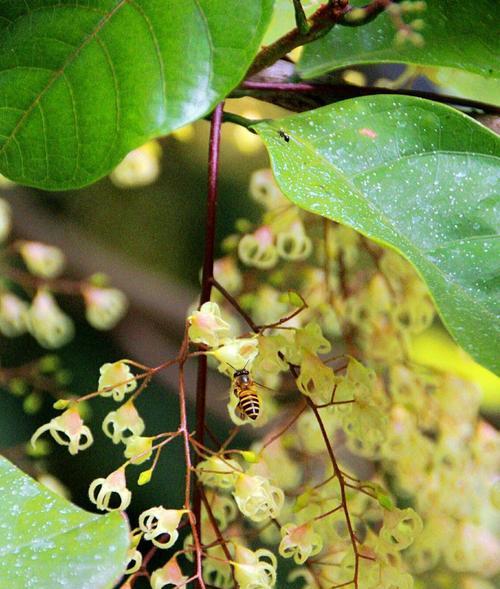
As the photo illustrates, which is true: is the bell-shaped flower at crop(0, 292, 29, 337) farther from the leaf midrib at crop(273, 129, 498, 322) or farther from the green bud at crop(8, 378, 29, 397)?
the leaf midrib at crop(273, 129, 498, 322)

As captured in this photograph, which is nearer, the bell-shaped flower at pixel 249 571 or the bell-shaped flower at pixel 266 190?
the bell-shaped flower at pixel 249 571

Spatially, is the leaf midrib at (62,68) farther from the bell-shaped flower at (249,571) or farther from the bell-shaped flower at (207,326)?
the bell-shaped flower at (249,571)

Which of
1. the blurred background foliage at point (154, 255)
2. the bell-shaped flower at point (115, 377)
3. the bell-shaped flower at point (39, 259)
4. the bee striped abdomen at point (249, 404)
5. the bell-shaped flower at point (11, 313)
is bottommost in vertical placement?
the blurred background foliage at point (154, 255)

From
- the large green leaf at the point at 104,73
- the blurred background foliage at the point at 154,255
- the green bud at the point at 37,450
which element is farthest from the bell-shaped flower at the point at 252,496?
the blurred background foliage at the point at 154,255

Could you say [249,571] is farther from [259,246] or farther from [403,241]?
[259,246]

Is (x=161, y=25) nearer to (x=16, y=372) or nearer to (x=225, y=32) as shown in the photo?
(x=225, y=32)

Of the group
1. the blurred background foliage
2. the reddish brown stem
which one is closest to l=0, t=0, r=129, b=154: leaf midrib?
the reddish brown stem

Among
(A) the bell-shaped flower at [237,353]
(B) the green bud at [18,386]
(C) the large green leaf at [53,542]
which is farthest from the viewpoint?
(B) the green bud at [18,386]

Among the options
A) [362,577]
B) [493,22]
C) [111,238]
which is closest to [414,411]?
[362,577]
